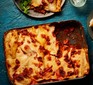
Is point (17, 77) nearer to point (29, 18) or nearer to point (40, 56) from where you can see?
point (40, 56)

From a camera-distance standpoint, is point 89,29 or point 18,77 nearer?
point 18,77

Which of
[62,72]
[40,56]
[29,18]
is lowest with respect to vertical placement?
[62,72]

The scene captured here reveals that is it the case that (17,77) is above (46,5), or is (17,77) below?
below

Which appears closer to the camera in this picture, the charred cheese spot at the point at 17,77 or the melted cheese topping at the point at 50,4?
the charred cheese spot at the point at 17,77

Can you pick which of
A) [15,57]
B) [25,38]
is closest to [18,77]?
[15,57]

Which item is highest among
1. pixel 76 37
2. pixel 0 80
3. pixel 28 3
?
pixel 28 3

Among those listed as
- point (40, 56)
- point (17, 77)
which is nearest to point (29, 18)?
point (40, 56)

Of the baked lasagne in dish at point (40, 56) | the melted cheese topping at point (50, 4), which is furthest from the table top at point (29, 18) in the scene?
the baked lasagne in dish at point (40, 56)

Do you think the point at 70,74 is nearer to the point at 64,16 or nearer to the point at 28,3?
the point at 64,16

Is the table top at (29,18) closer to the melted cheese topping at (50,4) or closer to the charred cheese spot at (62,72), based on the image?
the melted cheese topping at (50,4)
